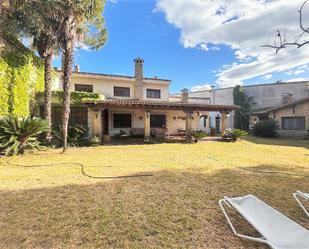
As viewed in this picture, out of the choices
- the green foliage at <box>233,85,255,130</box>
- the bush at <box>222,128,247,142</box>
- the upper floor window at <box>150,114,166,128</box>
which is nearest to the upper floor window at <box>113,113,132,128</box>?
the upper floor window at <box>150,114,166,128</box>

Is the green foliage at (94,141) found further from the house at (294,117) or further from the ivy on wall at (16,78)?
the house at (294,117)

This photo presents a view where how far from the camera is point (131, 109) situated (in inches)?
743

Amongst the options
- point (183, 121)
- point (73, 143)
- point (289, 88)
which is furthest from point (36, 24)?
point (289, 88)

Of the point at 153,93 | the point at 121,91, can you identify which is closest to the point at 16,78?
the point at 121,91

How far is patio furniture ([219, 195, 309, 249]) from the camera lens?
286 centimetres

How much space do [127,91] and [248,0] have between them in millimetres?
13951

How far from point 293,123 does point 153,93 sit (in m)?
15.9

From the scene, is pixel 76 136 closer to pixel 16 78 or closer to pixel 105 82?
pixel 16 78

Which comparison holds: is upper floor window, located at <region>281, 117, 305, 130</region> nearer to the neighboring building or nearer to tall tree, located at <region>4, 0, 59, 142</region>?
the neighboring building

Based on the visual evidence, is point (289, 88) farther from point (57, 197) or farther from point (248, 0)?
point (57, 197)

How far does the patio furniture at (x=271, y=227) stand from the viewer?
286 cm

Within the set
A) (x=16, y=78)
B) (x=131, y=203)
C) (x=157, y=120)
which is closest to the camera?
(x=131, y=203)

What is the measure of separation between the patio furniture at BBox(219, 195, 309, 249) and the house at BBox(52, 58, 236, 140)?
13201 mm

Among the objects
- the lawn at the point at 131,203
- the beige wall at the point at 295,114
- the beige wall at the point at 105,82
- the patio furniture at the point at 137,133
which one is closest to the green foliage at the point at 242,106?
the beige wall at the point at 295,114
